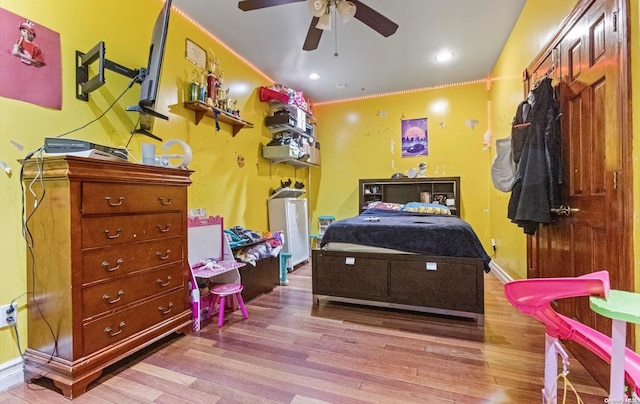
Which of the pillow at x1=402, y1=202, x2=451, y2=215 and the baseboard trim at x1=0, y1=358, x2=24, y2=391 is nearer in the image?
the baseboard trim at x1=0, y1=358, x2=24, y2=391

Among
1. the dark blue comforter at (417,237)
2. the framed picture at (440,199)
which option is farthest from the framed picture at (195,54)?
the framed picture at (440,199)

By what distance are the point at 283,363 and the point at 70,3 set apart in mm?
2567

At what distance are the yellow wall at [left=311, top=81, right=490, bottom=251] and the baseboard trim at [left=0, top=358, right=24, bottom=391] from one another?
3.98m

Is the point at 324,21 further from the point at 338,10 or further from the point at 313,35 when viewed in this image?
the point at 313,35

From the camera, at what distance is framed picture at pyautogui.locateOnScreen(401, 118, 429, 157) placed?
4.53m

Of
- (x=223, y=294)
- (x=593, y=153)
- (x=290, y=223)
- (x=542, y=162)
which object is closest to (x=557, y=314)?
(x=593, y=153)

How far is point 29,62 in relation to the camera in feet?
5.30

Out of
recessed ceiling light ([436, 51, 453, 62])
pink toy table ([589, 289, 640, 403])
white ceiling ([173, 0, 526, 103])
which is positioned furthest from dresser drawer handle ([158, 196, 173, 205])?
recessed ceiling light ([436, 51, 453, 62])

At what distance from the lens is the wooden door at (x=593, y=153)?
1.35 metres

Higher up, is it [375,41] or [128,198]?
[375,41]

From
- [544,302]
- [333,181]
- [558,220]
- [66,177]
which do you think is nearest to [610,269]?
[558,220]

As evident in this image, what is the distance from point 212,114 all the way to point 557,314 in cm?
298

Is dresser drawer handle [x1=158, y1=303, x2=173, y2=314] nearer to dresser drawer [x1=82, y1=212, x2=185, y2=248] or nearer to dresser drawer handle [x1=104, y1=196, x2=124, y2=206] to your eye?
dresser drawer [x1=82, y1=212, x2=185, y2=248]

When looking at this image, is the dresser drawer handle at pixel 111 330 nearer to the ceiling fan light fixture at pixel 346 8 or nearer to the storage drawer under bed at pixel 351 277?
the storage drawer under bed at pixel 351 277
